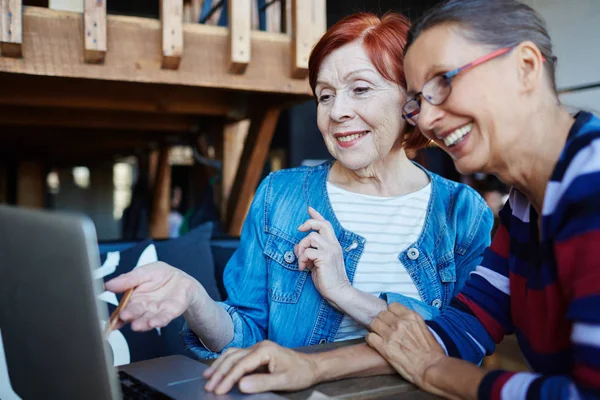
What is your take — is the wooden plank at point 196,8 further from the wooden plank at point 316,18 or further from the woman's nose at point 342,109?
the woman's nose at point 342,109

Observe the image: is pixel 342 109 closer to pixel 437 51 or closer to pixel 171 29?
pixel 437 51

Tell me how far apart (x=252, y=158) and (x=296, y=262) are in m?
1.46

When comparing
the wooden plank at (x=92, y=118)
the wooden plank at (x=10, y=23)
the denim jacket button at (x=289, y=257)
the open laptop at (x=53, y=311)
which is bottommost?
the denim jacket button at (x=289, y=257)

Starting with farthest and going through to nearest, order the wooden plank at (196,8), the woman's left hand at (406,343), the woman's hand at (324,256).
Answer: the wooden plank at (196,8) → the woman's hand at (324,256) → the woman's left hand at (406,343)

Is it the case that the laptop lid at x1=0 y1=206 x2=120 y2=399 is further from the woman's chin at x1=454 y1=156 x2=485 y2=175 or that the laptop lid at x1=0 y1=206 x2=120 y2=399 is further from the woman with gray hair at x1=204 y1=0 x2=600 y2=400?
the woman's chin at x1=454 y1=156 x2=485 y2=175

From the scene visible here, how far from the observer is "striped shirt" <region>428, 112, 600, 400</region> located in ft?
2.31

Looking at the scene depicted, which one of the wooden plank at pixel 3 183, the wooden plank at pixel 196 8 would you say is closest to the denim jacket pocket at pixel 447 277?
the wooden plank at pixel 196 8

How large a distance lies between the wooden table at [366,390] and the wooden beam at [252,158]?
71.6 inches

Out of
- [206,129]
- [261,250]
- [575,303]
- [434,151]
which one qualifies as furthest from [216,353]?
[434,151]

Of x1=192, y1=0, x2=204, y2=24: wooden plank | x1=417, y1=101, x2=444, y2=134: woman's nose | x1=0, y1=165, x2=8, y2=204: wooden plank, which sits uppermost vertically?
x1=192, y1=0, x2=204, y2=24: wooden plank

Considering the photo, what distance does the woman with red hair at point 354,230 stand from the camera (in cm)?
133

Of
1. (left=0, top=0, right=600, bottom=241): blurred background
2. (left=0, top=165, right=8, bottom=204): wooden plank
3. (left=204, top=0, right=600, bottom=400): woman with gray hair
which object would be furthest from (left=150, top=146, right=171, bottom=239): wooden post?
(left=204, top=0, right=600, bottom=400): woman with gray hair

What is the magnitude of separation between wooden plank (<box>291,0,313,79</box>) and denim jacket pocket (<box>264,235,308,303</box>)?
3.07 feet

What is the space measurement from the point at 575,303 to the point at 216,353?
82 centimetres
